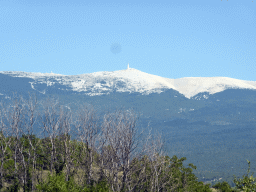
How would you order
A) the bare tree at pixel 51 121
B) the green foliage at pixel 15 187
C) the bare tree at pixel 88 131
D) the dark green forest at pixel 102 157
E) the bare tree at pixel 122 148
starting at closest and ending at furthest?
the bare tree at pixel 122 148, the dark green forest at pixel 102 157, the green foliage at pixel 15 187, the bare tree at pixel 51 121, the bare tree at pixel 88 131

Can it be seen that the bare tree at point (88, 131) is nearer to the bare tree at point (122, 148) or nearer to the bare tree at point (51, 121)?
the bare tree at point (51, 121)

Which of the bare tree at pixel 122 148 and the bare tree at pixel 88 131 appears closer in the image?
the bare tree at pixel 122 148

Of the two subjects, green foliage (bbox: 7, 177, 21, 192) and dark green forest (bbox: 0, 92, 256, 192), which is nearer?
dark green forest (bbox: 0, 92, 256, 192)

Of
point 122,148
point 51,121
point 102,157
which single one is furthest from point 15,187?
point 122,148

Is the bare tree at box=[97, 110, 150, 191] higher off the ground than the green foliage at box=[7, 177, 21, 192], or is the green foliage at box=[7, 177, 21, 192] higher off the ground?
the bare tree at box=[97, 110, 150, 191]

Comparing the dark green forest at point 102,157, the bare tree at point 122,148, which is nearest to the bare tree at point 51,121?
the dark green forest at point 102,157

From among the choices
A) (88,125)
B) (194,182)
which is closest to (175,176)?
(194,182)

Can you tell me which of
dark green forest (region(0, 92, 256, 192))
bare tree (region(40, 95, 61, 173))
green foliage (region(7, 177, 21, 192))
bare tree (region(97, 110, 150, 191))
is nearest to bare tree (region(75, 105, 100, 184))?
dark green forest (region(0, 92, 256, 192))

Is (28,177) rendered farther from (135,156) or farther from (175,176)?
(175,176)

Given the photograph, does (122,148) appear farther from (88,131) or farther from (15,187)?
(15,187)

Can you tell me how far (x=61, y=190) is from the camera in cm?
2105

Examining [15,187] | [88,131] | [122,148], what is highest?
[88,131]

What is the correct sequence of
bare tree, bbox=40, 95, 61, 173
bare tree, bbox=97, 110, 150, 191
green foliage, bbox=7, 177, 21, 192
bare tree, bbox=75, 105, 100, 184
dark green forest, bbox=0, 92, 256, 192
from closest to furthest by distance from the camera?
bare tree, bbox=97, 110, 150, 191
dark green forest, bbox=0, 92, 256, 192
green foliage, bbox=7, 177, 21, 192
bare tree, bbox=40, 95, 61, 173
bare tree, bbox=75, 105, 100, 184

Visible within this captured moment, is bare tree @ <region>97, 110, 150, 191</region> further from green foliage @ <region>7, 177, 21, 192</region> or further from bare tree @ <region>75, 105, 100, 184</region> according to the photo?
green foliage @ <region>7, 177, 21, 192</region>
